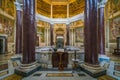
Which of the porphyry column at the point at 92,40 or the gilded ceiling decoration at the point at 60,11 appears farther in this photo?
the gilded ceiling decoration at the point at 60,11

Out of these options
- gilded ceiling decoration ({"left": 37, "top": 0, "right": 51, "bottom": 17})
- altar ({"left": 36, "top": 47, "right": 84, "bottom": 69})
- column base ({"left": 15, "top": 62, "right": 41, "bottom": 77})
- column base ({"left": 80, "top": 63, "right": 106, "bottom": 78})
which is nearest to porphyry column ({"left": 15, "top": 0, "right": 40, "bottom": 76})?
column base ({"left": 15, "top": 62, "right": 41, "bottom": 77})

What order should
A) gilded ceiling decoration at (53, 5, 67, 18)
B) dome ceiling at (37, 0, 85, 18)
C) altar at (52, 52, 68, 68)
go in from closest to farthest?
1. altar at (52, 52, 68, 68)
2. dome ceiling at (37, 0, 85, 18)
3. gilded ceiling decoration at (53, 5, 67, 18)

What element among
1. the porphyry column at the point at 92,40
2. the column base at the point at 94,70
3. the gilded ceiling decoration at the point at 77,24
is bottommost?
the column base at the point at 94,70

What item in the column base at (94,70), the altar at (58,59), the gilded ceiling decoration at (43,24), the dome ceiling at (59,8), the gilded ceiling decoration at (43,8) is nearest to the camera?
the column base at (94,70)

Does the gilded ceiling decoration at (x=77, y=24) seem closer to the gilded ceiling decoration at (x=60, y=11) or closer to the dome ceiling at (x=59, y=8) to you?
the dome ceiling at (x=59, y=8)

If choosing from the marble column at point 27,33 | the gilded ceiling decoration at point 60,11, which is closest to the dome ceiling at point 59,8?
the gilded ceiling decoration at point 60,11

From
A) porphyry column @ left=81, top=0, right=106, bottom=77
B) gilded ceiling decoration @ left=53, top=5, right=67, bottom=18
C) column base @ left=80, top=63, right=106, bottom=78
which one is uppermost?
gilded ceiling decoration @ left=53, top=5, right=67, bottom=18

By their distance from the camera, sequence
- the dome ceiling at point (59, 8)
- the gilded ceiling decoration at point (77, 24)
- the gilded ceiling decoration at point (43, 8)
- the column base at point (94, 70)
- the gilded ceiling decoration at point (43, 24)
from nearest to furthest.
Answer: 1. the column base at point (94, 70)
2. the gilded ceiling decoration at point (43, 8)
3. the dome ceiling at point (59, 8)
4. the gilded ceiling decoration at point (77, 24)
5. the gilded ceiling decoration at point (43, 24)

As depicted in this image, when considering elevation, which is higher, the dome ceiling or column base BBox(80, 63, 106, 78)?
the dome ceiling

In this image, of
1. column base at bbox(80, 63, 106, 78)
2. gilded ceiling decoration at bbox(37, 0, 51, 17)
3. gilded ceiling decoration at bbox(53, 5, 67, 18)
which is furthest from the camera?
gilded ceiling decoration at bbox(53, 5, 67, 18)

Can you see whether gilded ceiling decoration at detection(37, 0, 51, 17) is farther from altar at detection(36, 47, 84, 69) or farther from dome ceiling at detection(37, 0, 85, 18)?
altar at detection(36, 47, 84, 69)

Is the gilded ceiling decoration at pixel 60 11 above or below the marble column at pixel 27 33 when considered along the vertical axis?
above

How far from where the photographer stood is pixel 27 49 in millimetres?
5949

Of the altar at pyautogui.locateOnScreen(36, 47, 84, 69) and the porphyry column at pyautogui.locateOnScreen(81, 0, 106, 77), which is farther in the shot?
the altar at pyautogui.locateOnScreen(36, 47, 84, 69)
